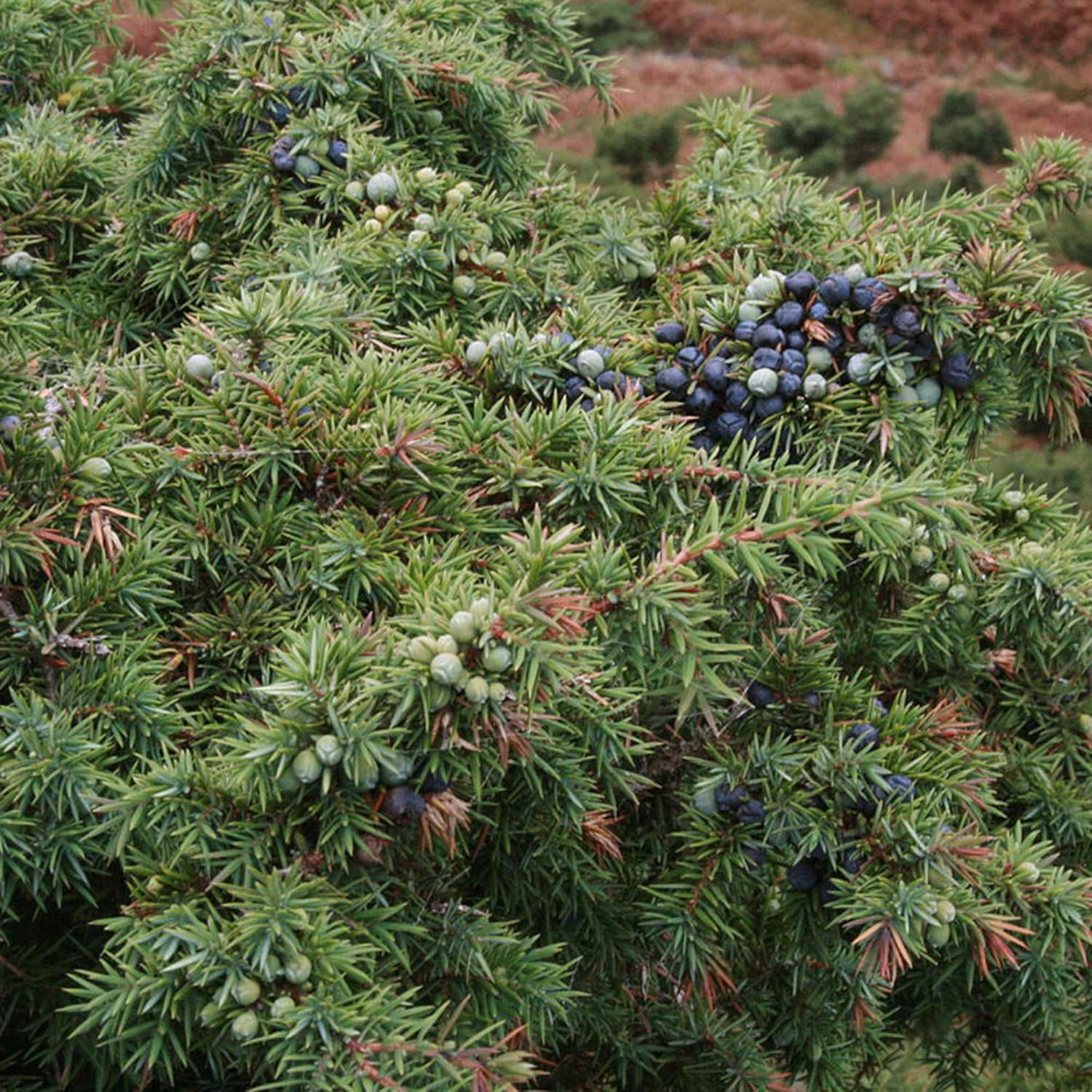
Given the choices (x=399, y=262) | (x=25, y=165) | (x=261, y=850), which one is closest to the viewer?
(x=261, y=850)

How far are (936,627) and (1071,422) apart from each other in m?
0.28

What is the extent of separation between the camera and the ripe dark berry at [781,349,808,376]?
117 centimetres

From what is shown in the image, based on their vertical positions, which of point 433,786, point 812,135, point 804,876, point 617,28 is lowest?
point 617,28

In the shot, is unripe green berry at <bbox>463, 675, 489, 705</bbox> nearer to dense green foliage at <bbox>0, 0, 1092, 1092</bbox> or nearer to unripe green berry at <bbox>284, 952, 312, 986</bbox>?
dense green foliage at <bbox>0, 0, 1092, 1092</bbox>

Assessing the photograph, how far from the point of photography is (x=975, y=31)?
5.93m

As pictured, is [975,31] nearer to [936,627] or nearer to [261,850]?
[936,627]

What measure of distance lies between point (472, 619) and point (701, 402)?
0.45 meters

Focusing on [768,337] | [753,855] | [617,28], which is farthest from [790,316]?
[617,28]

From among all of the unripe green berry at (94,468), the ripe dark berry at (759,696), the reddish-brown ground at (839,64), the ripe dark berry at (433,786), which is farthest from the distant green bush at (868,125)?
the ripe dark berry at (433,786)

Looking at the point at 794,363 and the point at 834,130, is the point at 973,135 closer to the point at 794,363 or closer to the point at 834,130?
the point at 834,130

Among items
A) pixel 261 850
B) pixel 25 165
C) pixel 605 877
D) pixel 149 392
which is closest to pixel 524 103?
pixel 25 165

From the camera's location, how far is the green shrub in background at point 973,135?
17.2 feet

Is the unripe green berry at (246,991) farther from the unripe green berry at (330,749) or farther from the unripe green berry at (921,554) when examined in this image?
the unripe green berry at (921,554)

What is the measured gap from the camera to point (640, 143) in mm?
5113
